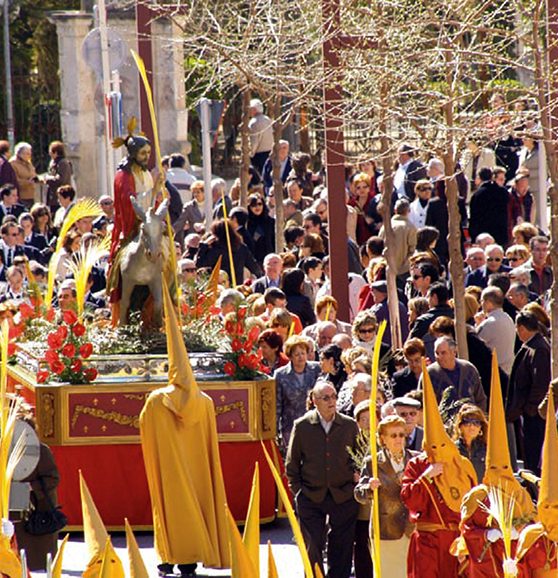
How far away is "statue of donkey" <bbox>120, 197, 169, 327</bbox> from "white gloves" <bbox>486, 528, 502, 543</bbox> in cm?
531

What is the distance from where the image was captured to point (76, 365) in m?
16.2

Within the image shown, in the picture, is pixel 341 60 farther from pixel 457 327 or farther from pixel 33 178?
pixel 33 178

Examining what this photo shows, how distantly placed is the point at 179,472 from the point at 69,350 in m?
1.94

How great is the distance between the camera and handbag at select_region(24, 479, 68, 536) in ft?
45.2

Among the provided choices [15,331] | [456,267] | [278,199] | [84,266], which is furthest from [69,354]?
[278,199]

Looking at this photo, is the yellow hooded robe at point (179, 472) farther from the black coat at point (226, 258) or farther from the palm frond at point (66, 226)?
the black coat at point (226, 258)

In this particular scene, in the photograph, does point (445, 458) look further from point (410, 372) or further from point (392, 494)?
point (410, 372)

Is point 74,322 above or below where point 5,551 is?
above

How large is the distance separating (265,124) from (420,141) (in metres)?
10.9

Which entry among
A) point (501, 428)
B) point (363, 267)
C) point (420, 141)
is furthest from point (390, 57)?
point (363, 267)

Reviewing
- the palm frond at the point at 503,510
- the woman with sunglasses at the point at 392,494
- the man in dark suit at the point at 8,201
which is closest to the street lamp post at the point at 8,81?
the man in dark suit at the point at 8,201

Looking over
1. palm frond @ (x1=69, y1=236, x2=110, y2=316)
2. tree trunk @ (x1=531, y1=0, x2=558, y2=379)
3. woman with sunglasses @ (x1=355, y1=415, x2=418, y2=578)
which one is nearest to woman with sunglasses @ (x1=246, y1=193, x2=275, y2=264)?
palm frond @ (x1=69, y1=236, x2=110, y2=316)

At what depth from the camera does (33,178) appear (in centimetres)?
2752

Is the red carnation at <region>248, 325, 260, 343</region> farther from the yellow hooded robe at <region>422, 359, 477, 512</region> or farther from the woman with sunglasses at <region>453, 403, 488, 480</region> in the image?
the yellow hooded robe at <region>422, 359, 477, 512</region>
